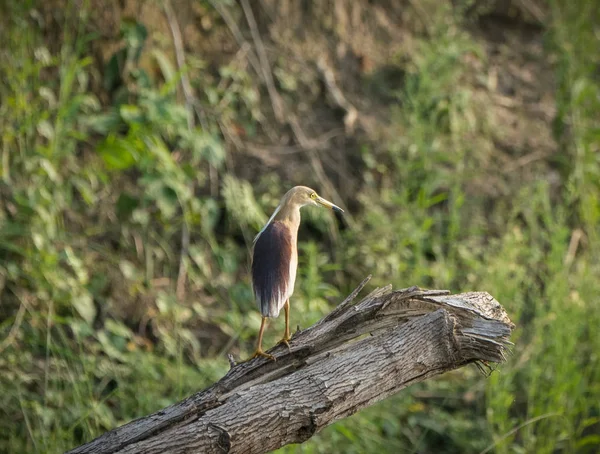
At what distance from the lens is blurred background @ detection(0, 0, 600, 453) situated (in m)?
4.58

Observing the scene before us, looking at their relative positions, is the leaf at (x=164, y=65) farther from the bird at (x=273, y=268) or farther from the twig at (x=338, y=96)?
the bird at (x=273, y=268)

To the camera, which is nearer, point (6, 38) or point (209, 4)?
point (6, 38)

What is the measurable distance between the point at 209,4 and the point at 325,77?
94 centimetres

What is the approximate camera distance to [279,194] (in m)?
5.72

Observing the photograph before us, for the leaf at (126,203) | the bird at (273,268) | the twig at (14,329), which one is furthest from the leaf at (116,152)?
the bird at (273,268)

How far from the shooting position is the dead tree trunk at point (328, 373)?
269 cm

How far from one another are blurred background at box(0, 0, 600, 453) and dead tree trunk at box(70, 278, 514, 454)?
1096 millimetres

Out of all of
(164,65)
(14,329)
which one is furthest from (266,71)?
(14,329)

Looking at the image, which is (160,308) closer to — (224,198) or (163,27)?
(224,198)

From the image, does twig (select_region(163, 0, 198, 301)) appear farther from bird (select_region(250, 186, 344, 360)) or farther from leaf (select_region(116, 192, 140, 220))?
bird (select_region(250, 186, 344, 360))

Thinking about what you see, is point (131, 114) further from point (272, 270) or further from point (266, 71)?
point (272, 270)

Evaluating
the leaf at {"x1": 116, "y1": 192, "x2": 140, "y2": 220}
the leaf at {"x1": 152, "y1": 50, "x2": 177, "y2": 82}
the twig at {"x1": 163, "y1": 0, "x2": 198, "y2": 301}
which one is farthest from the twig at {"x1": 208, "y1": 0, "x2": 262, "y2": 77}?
the leaf at {"x1": 116, "y1": 192, "x2": 140, "y2": 220}

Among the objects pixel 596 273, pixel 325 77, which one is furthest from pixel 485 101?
pixel 596 273

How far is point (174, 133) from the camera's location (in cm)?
542
